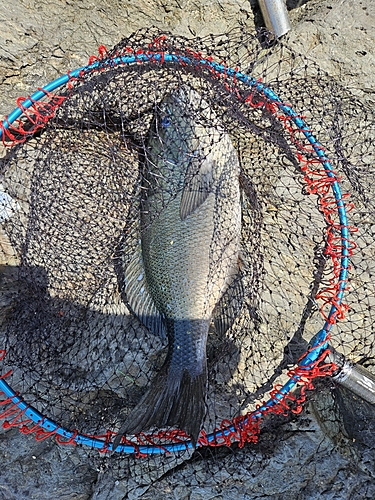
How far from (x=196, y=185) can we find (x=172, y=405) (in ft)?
3.64

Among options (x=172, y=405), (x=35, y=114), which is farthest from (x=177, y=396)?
(x=35, y=114)

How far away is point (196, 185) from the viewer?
2348mm

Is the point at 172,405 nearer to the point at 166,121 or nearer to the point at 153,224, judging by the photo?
the point at 153,224

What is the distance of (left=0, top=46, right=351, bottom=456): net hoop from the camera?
7.59 ft

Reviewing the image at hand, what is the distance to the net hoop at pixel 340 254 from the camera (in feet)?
7.59

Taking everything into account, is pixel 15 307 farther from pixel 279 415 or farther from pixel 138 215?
pixel 279 415

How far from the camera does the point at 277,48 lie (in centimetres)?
271

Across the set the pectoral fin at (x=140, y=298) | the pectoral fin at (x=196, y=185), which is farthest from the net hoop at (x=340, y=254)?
the pectoral fin at (x=140, y=298)

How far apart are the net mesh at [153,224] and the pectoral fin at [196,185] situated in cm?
7

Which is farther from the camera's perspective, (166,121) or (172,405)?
(166,121)

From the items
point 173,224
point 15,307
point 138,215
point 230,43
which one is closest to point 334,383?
point 173,224

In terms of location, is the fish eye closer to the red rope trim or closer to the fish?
the fish

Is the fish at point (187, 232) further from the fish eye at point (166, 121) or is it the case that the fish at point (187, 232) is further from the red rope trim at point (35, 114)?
the red rope trim at point (35, 114)

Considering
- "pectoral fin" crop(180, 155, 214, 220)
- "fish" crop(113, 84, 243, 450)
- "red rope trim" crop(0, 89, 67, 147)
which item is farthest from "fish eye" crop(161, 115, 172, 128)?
"red rope trim" crop(0, 89, 67, 147)
